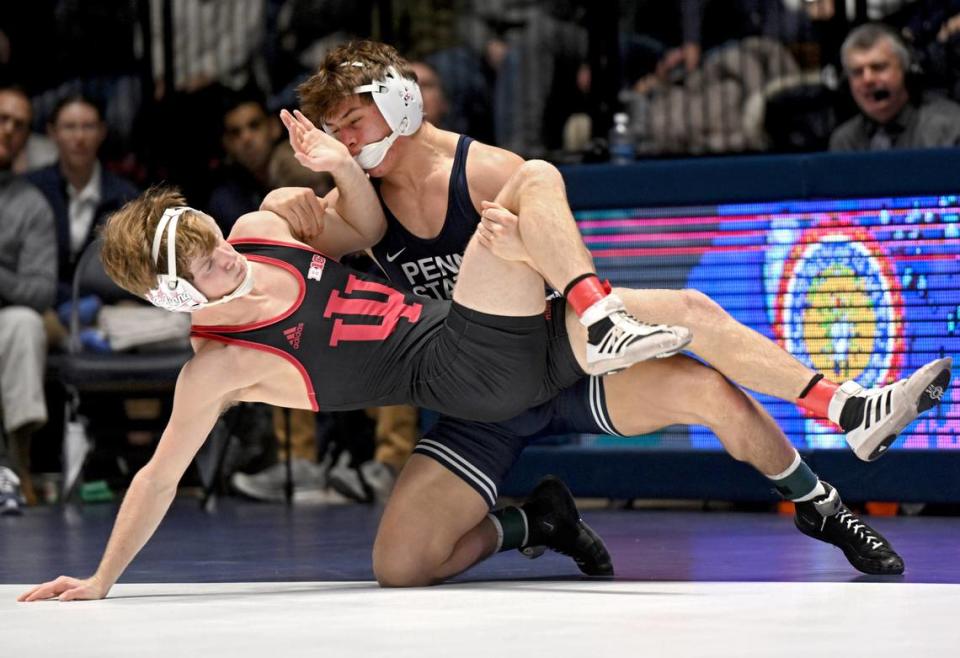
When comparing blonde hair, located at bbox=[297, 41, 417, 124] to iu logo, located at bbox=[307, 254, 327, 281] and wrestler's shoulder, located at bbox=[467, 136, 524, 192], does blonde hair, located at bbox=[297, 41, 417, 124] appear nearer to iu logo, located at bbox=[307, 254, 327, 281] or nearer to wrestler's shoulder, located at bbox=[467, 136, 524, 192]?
wrestler's shoulder, located at bbox=[467, 136, 524, 192]

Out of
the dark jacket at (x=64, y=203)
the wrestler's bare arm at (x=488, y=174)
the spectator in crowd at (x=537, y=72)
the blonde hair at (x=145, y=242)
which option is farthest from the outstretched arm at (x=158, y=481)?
the dark jacket at (x=64, y=203)

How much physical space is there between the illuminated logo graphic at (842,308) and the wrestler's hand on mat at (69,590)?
2.60 metres

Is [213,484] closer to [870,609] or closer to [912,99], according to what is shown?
[912,99]

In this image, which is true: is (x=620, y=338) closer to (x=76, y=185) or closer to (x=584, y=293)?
(x=584, y=293)

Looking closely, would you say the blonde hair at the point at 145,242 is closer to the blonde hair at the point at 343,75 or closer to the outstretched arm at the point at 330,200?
the outstretched arm at the point at 330,200

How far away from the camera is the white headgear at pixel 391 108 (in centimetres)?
384

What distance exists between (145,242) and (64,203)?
12.7ft

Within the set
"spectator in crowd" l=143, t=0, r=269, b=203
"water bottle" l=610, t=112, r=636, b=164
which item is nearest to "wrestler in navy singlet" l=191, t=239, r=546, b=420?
"water bottle" l=610, t=112, r=636, b=164

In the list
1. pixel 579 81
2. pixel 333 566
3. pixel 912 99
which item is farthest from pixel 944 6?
pixel 333 566

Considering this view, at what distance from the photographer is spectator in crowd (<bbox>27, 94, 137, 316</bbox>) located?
7012 millimetres

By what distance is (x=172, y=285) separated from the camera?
11.0ft

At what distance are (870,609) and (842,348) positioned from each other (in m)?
2.25

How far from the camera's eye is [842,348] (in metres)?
5.07

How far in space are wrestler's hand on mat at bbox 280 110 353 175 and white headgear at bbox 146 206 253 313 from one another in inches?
13.8
